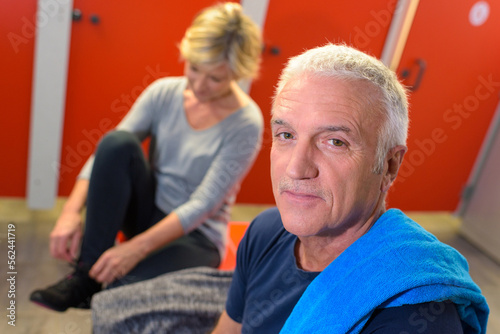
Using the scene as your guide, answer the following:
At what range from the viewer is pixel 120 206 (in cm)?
136

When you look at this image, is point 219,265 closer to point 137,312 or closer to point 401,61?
point 137,312

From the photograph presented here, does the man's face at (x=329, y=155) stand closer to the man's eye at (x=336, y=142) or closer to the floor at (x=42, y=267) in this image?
the man's eye at (x=336, y=142)

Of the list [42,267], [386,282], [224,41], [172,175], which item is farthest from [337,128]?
[42,267]

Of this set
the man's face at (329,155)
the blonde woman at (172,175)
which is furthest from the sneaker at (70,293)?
the man's face at (329,155)

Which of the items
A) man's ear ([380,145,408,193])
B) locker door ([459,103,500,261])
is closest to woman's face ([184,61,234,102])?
man's ear ([380,145,408,193])

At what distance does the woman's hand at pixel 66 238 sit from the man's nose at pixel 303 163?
903mm

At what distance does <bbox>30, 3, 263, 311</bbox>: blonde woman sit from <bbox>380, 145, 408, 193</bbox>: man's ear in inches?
29.1

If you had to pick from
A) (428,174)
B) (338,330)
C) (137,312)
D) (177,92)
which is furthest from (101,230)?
(428,174)

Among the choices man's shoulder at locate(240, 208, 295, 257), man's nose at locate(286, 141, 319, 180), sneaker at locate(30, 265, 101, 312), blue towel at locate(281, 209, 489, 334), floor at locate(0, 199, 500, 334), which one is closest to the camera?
blue towel at locate(281, 209, 489, 334)

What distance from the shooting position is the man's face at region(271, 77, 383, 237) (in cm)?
73

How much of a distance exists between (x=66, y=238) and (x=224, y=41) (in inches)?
30.1

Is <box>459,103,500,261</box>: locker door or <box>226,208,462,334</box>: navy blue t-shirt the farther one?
<box>459,103,500,261</box>: locker door

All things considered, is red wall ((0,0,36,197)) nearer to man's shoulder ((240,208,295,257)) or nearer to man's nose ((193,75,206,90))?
man's nose ((193,75,206,90))

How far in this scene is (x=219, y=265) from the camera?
1555 mm
